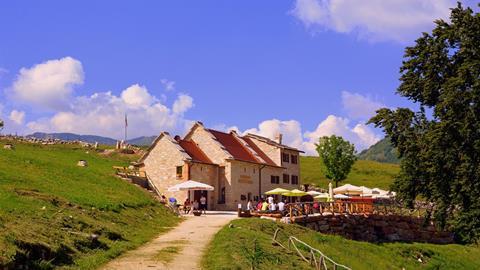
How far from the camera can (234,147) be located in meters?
57.2

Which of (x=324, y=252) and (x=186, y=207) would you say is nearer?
(x=324, y=252)

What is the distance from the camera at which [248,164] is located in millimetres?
54688

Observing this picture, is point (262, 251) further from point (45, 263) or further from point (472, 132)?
point (472, 132)

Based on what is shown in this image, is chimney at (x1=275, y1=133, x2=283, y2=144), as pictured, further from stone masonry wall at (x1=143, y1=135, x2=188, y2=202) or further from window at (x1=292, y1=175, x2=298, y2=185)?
stone masonry wall at (x1=143, y1=135, x2=188, y2=202)

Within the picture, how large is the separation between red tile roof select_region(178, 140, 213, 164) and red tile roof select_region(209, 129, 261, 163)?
2680 millimetres

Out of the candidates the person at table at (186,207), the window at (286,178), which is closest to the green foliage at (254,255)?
the person at table at (186,207)

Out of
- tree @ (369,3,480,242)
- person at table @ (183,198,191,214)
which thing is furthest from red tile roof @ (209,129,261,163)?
tree @ (369,3,480,242)

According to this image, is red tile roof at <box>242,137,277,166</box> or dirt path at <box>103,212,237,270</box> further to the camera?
red tile roof at <box>242,137,277,166</box>

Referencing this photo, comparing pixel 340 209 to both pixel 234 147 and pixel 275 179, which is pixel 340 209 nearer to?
pixel 275 179

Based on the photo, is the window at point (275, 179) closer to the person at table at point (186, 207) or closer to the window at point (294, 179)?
the window at point (294, 179)

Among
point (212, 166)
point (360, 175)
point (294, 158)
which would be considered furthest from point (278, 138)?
point (360, 175)

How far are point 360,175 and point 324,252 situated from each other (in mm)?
77037

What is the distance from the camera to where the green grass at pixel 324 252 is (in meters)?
19.0

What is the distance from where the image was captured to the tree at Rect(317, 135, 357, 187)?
69.4 m
